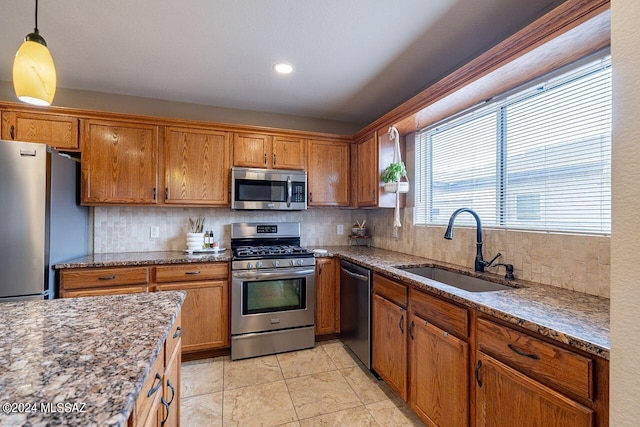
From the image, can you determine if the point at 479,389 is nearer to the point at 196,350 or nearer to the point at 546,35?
the point at 546,35

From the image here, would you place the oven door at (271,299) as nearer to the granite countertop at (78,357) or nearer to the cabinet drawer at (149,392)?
the granite countertop at (78,357)

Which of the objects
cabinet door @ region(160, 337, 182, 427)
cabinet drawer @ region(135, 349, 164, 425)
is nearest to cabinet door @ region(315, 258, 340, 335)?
cabinet door @ region(160, 337, 182, 427)

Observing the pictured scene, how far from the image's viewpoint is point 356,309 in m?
2.61

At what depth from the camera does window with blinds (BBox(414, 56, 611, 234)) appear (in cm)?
146

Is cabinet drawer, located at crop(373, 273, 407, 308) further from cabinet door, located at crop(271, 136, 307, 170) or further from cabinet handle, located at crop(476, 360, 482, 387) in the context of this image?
cabinet door, located at crop(271, 136, 307, 170)

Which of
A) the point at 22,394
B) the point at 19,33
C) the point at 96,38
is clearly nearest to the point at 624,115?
the point at 22,394

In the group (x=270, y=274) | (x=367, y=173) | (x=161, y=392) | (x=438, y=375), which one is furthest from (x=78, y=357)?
(x=367, y=173)

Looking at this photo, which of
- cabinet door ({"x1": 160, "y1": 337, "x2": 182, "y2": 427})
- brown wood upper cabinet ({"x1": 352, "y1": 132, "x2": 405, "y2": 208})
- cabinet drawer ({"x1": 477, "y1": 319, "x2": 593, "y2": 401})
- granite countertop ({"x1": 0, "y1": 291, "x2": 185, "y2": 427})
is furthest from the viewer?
brown wood upper cabinet ({"x1": 352, "y1": 132, "x2": 405, "y2": 208})

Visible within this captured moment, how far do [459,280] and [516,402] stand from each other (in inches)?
39.1

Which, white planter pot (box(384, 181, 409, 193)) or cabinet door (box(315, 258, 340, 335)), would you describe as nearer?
white planter pot (box(384, 181, 409, 193))

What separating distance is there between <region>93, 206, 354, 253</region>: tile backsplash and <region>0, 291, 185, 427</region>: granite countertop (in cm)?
185

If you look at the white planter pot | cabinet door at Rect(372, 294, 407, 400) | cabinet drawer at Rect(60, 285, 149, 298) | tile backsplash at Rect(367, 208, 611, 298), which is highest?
the white planter pot

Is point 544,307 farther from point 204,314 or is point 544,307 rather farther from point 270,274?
point 204,314

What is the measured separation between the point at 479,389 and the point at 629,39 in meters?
1.38
